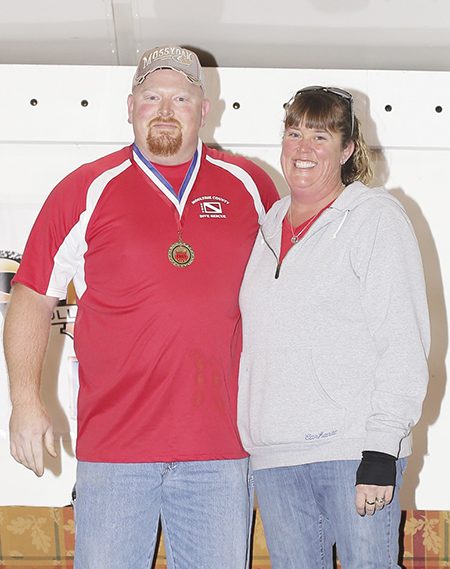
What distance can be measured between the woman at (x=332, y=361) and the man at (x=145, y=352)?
98mm

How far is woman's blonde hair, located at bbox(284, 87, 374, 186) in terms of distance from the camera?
148 centimetres

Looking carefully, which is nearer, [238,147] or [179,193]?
[179,193]

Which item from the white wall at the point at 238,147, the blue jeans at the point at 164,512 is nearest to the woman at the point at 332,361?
the blue jeans at the point at 164,512

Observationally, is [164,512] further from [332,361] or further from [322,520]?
[332,361]

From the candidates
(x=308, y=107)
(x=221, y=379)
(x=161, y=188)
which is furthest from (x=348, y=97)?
(x=221, y=379)

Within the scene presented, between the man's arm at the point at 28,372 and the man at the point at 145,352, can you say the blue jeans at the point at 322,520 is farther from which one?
the man's arm at the point at 28,372

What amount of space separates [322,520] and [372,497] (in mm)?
200

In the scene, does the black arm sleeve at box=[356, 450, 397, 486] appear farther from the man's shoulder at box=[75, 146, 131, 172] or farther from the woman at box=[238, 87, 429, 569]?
the man's shoulder at box=[75, 146, 131, 172]

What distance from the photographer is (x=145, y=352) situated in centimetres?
150

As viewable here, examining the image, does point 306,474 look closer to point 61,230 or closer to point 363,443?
point 363,443

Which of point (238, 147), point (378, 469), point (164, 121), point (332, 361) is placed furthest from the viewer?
point (238, 147)

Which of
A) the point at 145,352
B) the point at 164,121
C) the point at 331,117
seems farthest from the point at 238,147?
the point at 145,352

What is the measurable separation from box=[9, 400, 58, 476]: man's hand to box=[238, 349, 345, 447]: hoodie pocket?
50cm

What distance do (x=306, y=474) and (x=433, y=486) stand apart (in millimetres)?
1121
